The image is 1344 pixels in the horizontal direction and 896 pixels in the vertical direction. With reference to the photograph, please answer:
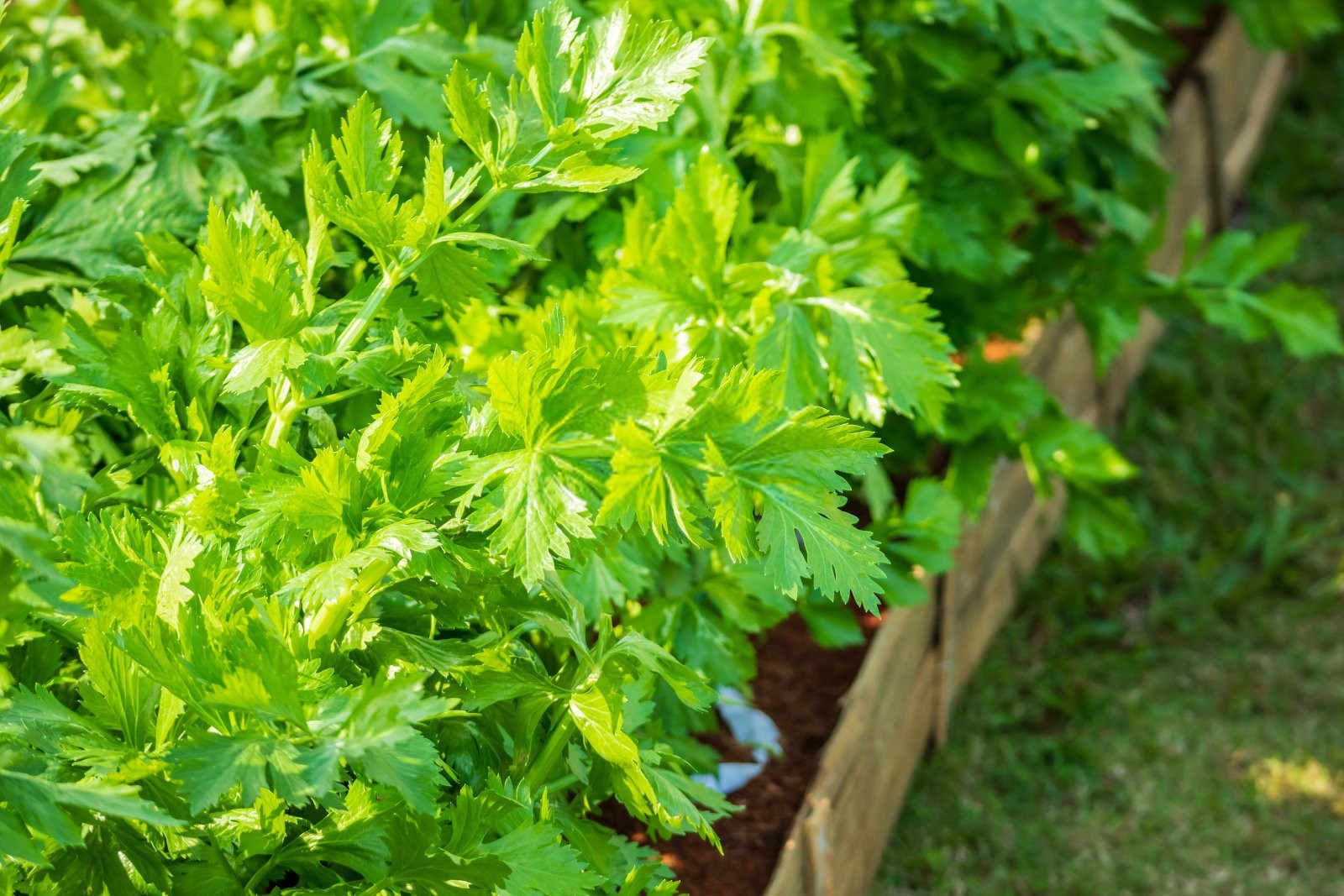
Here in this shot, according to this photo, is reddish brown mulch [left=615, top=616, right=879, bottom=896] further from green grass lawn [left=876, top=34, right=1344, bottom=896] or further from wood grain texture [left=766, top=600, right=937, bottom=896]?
green grass lawn [left=876, top=34, right=1344, bottom=896]

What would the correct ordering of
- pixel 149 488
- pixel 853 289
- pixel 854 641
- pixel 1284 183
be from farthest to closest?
pixel 1284 183 < pixel 854 641 < pixel 853 289 < pixel 149 488

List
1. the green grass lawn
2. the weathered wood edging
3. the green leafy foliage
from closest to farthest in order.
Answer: the green leafy foliage
the weathered wood edging
the green grass lawn

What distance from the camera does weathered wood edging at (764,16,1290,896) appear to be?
2189 millimetres

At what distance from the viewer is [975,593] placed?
283cm

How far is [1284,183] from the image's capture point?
4285 millimetres

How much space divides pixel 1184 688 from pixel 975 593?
1.83 ft

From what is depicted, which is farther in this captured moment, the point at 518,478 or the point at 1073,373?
the point at 1073,373

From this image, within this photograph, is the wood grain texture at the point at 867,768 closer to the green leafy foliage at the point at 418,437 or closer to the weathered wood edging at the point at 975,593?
the weathered wood edging at the point at 975,593

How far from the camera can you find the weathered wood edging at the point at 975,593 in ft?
7.18

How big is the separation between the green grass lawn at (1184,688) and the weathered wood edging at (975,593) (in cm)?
10

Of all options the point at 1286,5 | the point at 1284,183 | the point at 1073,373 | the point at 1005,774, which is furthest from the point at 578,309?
the point at 1284,183

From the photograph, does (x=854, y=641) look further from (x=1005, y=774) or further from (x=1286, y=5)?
(x=1286, y=5)

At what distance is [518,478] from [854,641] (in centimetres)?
→ 113

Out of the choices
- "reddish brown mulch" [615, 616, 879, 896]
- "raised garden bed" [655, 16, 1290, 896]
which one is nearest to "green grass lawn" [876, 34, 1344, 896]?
"raised garden bed" [655, 16, 1290, 896]
